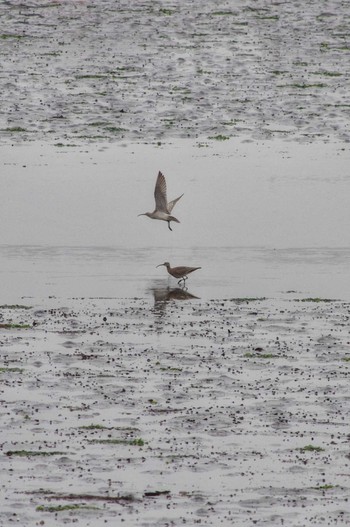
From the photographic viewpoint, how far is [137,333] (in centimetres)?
1938

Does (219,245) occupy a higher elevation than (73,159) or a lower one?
lower

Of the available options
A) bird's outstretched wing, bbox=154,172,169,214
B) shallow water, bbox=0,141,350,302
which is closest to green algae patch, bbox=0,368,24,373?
shallow water, bbox=0,141,350,302

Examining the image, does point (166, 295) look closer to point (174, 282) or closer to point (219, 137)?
point (174, 282)

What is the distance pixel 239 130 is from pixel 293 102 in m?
3.41

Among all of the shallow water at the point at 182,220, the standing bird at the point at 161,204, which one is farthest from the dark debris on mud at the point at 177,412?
the standing bird at the point at 161,204

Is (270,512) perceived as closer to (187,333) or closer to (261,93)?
(187,333)

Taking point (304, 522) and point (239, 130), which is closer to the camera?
point (304, 522)

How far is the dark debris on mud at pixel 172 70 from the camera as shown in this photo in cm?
3466

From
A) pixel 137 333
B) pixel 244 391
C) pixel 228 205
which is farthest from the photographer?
pixel 228 205

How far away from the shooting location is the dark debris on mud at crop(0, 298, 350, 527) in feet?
44.1

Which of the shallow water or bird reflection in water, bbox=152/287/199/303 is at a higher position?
the shallow water

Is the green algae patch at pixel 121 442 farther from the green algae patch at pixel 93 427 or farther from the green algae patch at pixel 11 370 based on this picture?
the green algae patch at pixel 11 370

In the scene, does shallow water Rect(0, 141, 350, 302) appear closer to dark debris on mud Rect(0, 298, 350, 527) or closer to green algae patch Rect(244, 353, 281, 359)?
dark debris on mud Rect(0, 298, 350, 527)

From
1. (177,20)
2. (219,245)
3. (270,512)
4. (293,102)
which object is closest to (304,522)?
(270,512)
